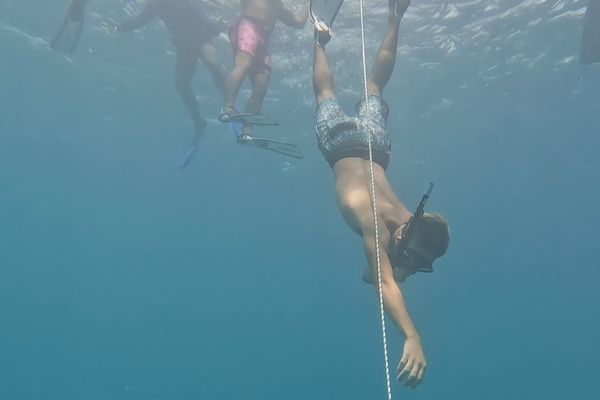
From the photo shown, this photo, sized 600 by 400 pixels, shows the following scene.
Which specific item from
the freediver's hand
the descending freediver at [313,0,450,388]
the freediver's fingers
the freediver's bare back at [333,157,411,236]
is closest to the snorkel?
the descending freediver at [313,0,450,388]

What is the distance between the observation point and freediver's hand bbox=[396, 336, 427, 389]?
13.7 ft

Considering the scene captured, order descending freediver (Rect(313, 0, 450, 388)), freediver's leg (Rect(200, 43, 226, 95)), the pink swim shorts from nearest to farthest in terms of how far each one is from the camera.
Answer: descending freediver (Rect(313, 0, 450, 388)), the pink swim shorts, freediver's leg (Rect(200, 43, 226, 95))

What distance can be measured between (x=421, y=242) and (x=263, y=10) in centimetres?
776

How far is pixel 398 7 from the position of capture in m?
8.01

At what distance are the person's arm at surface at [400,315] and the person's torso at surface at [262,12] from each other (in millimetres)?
7083

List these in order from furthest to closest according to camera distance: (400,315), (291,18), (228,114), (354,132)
Answer: (291,18)
(228,114)
(354,132)
(400,315)

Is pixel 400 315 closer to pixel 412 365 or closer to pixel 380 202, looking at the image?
pixel 412 365

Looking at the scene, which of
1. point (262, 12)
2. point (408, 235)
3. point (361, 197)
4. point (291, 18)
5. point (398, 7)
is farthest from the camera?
point (291, 18)

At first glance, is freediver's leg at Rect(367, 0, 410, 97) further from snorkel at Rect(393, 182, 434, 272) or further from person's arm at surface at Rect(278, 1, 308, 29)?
person's arm at surface at Rect(278, 1, 308, 29)

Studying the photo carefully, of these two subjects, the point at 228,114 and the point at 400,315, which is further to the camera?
the point at 228,114

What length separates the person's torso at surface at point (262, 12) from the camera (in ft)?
37.1

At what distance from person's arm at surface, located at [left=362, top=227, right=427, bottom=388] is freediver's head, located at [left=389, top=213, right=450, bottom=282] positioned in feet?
0.59

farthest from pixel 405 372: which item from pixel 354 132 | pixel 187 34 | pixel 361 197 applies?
pixel 187 34

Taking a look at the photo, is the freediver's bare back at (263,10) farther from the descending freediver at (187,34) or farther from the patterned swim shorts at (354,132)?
the patterned swim shorts at (354,132)
